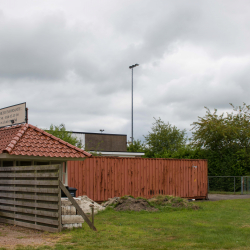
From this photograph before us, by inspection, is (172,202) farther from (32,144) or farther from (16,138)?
(16,138)

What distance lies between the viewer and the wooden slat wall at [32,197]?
8633mm

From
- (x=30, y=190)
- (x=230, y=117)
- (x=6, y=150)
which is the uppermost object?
(x=230, y=117)

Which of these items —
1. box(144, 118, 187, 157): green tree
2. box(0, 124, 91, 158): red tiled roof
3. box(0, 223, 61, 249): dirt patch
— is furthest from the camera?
box(144, 118, 187, 157): green tree

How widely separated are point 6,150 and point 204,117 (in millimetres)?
22595

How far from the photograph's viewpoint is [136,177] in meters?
18.7

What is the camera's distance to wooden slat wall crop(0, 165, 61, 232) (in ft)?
28.3

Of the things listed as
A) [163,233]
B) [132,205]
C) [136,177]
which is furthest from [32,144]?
[136,177]

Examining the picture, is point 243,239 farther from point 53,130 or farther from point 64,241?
point 53,130

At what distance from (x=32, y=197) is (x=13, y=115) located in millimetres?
5734

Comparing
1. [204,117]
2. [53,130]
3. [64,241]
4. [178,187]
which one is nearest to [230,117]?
[204,117]

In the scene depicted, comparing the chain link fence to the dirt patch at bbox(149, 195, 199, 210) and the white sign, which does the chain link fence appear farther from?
the white sign

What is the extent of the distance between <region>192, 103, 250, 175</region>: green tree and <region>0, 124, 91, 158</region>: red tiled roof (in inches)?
732

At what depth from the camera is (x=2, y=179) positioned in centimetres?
1052

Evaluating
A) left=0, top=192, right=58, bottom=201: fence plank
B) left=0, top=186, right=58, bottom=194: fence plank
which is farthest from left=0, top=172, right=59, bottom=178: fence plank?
left=0, top=192, right=58, bottom=201: fence plank
